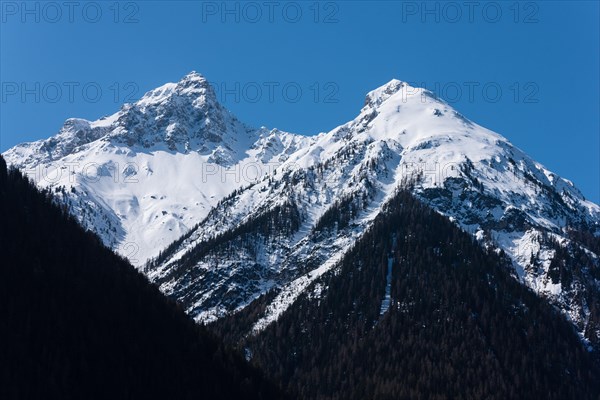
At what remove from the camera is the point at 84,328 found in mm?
138875

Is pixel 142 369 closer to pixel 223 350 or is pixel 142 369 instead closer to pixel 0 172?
pixel 223 350

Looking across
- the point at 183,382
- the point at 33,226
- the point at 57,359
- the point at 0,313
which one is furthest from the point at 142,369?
the point at 33,226

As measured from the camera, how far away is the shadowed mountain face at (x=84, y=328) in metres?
126

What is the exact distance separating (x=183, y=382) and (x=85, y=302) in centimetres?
2454

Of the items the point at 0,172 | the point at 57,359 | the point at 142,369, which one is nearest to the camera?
the point at 57,359

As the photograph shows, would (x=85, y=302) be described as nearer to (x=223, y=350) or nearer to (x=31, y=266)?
(x=31, y=266)

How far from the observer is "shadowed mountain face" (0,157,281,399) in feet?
415

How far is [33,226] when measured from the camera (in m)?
158

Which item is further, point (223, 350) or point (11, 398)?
point (223, 350)

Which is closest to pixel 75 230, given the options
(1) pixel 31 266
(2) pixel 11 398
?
(1) pixel 31 266

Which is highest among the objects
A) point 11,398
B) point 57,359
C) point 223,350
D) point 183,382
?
point 223,350

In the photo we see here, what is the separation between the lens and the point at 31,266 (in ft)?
475

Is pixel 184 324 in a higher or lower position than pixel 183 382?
higher

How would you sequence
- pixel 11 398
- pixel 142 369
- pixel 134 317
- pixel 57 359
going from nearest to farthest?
1. pixel 11 398
2. pixel 57 359
3. pixel 142 369
4. pixel 134 317
